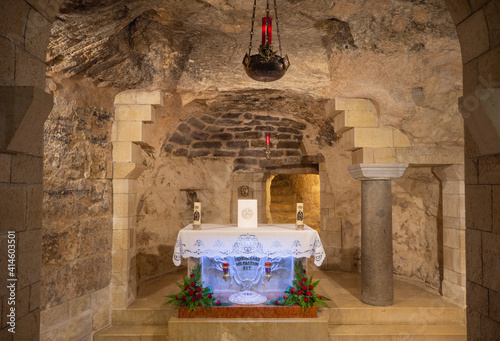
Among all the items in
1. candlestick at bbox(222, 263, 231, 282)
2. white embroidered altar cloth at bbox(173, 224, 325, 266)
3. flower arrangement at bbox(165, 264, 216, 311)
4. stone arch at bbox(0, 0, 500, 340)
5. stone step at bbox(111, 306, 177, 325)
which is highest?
stone arch at bbox(0, 0, 500, 340)

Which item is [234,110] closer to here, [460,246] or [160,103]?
[160,103]

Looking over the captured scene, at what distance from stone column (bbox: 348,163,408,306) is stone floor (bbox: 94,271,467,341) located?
21 cm

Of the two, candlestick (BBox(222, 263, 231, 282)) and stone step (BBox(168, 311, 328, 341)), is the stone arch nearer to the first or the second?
stone step (BBox(168, 311, 328, 341))

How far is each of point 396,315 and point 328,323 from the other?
0.93 m

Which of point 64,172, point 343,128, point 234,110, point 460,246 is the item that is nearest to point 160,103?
point 64,172

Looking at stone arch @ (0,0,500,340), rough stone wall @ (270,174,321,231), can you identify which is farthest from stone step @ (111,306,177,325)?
rough stone wall @ (270,174,321,231)

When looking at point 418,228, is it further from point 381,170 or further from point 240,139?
point 240,139

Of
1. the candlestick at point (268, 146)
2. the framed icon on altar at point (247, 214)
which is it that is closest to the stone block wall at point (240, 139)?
the candlestick at point (268, 146)

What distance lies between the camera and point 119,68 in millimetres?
4414

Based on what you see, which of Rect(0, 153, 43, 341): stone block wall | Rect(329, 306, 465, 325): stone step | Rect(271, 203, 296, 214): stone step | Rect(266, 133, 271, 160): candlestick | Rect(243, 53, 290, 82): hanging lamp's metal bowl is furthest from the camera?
Rect(271, 203, 296, 214): stone step

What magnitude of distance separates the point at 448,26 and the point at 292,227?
300 cm

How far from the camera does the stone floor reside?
4371mm

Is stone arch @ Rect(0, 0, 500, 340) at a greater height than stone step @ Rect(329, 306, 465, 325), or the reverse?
stone arch @ Rect(0, 0, 500, 340)

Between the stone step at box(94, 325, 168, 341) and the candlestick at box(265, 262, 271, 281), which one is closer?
the stone step at box(94, 325, 168, 341)
